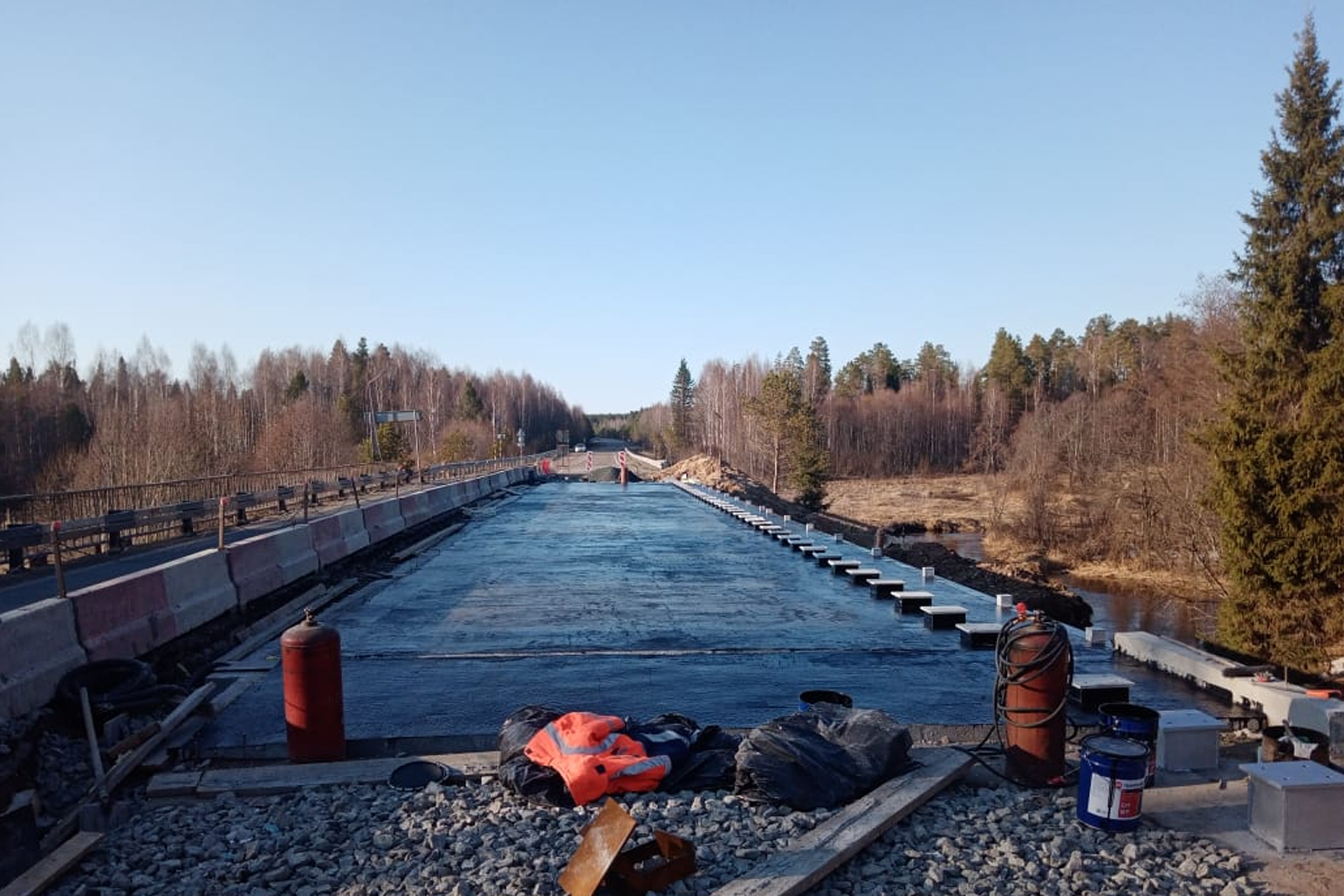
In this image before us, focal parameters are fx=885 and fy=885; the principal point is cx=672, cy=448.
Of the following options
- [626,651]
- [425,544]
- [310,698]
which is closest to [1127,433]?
[425,544]

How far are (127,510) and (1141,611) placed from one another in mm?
27992

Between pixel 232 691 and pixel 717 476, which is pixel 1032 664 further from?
pixel 717 476

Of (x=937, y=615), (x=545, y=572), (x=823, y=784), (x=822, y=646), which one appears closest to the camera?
(x=823, y=784)

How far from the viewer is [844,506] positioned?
63.1 metres

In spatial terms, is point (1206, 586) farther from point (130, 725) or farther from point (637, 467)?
point (637, 467)

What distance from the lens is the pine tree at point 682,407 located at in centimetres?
12756

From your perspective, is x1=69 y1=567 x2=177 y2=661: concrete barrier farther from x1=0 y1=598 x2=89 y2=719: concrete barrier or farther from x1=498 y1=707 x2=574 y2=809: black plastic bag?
x1=498 y1=707 x2=574 y2=809: black plastic bag

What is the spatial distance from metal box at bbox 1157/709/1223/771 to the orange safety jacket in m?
3.48

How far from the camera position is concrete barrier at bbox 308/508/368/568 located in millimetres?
15500

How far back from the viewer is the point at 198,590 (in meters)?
10.5

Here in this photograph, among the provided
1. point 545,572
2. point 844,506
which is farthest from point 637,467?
point 545,572

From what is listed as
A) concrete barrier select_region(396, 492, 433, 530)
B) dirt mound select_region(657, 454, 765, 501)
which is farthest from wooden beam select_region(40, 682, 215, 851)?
dirt mound select_region(657, 454, 765, 501)

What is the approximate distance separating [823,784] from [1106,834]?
5.33ft

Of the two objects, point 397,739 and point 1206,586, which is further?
point 1206,586
